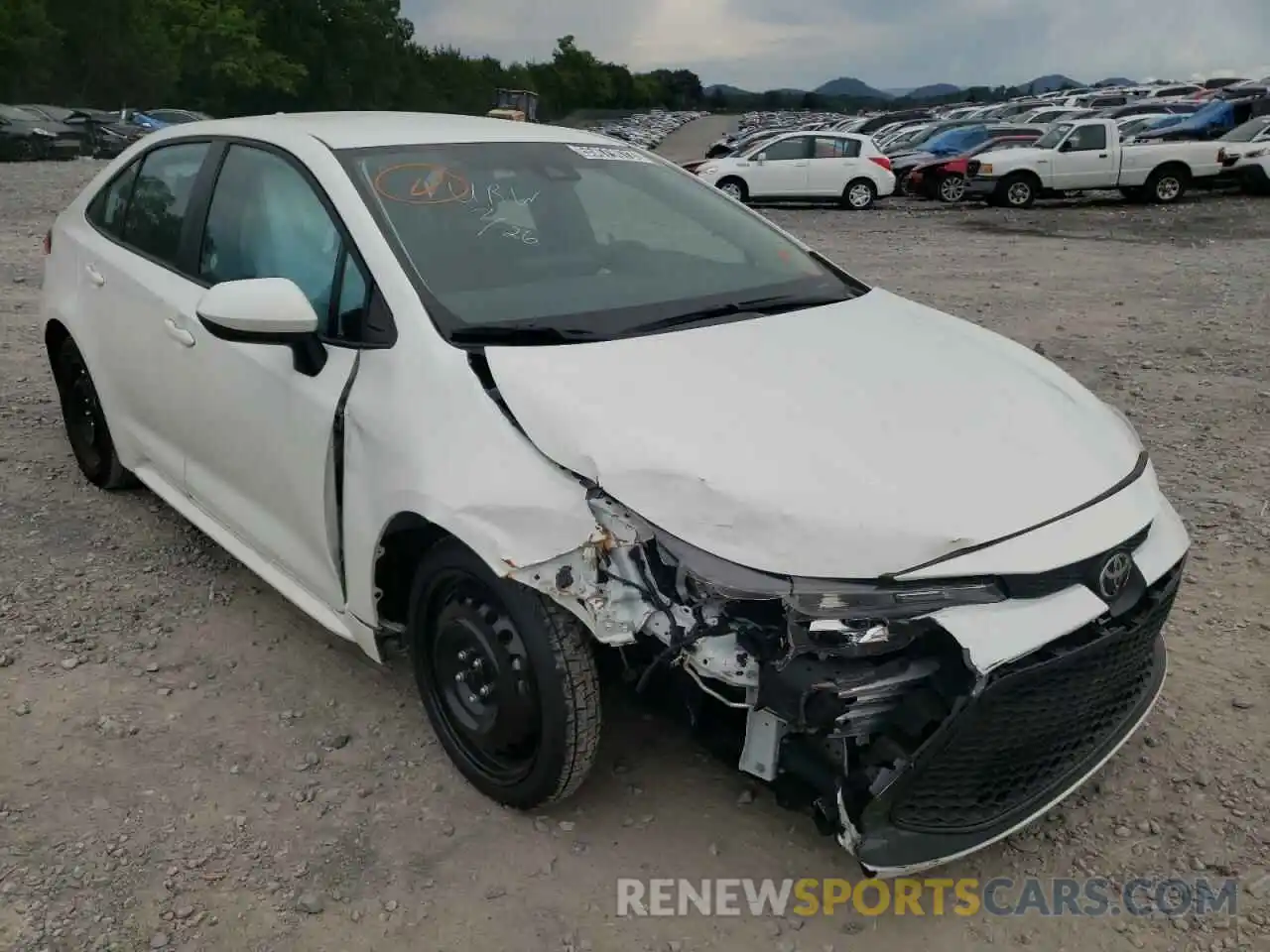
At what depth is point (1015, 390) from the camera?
2.84 meters

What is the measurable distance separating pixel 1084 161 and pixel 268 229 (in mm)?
18829

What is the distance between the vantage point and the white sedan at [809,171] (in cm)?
1981

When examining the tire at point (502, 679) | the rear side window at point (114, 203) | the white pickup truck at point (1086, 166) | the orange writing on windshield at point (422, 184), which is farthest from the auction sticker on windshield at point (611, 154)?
the white pickup truck at point (1086, 166)

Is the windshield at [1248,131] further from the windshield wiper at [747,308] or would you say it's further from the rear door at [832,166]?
the windshield wiper at [747,308]

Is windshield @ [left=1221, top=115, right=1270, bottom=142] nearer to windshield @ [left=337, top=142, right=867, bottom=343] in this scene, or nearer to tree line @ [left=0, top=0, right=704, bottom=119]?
windshield @ [left=337, top=142, right=867, bottom=343]

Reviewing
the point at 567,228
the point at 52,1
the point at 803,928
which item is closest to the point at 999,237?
the point at 567,228

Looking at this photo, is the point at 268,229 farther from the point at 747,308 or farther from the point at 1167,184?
the point at 1167,184

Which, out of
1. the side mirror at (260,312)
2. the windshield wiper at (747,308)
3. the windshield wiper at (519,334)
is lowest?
the windshield wiper at (747,308)

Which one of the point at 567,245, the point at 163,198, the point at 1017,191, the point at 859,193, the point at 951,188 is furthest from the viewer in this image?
the point at 951,188

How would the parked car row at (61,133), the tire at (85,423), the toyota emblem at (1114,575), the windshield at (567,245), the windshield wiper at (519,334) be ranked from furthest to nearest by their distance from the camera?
the parked car row at (61,133), the tire at (85,423), the windshield at (567,245), the windshield wiper at (519,334), the toyota emblem at (1114,575)

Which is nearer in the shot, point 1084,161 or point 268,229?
point 268,229

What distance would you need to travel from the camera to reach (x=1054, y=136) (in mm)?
19469

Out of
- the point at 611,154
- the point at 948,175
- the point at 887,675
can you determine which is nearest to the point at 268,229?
the point at 611,154

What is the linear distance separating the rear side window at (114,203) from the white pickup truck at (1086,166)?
685 inches
